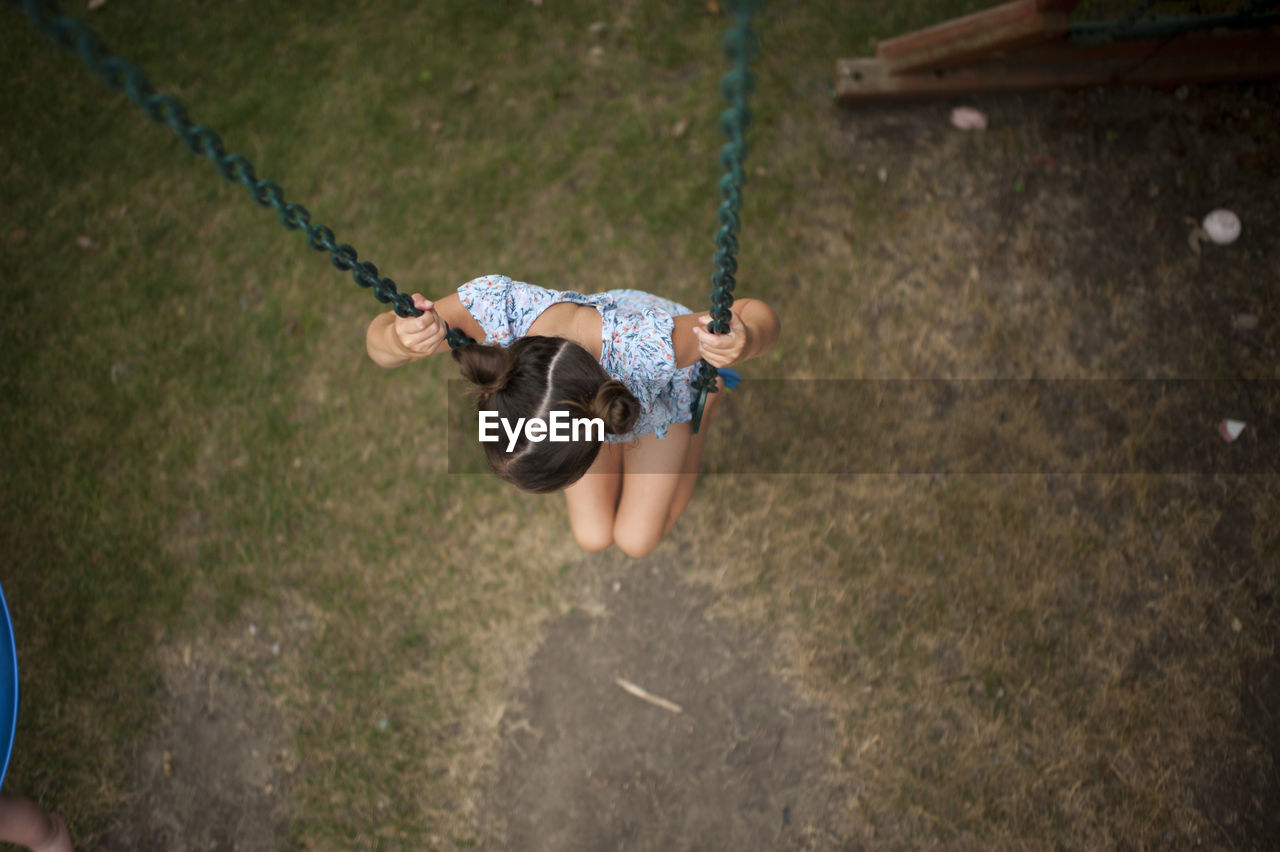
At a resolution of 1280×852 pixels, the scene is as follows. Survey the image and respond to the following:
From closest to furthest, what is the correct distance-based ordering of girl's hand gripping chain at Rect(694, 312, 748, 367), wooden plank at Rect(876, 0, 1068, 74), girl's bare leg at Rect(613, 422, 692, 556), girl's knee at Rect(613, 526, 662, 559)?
girl's hand gripping chain at Rect(694, 312, 748, 367) → girl's bare leg at Rect(613, 422, 692, 556) → girl's knee at Rect(613, 526, 662, 559) → wooden plank at Rect(876, 0, 1068, 74)

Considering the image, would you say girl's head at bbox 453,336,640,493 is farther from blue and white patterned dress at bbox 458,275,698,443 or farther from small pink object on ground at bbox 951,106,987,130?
small pink object on ground at bbox 951,106,987,130

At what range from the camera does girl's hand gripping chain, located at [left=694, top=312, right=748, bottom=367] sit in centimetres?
173

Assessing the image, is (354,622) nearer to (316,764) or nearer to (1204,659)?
(316,764)

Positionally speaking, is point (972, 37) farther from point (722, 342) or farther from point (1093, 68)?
point (722, 342)

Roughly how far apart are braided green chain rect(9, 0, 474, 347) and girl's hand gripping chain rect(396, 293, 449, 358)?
0.68 feet

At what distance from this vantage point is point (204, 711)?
2.95 m

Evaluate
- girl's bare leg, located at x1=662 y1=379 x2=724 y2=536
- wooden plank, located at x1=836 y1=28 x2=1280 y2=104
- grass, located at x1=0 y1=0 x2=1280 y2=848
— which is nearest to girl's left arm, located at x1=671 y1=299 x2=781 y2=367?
girl's bare leg, located at x1=662 y1=379 x2=724 y2=536

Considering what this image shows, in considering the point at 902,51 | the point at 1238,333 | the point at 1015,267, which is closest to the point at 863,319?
the point at 1015,267

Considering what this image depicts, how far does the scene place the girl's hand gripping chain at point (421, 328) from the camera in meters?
1.80

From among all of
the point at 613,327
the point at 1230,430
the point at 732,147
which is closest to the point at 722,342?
the point at 613,327

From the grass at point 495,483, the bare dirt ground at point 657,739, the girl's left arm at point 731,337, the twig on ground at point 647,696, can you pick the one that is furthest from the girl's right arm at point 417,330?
the twig on ground at point 647,696

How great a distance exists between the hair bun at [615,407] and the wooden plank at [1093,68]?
7.08 ft

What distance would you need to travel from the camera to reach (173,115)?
0.93 meters

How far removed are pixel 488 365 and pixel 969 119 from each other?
2598mm
